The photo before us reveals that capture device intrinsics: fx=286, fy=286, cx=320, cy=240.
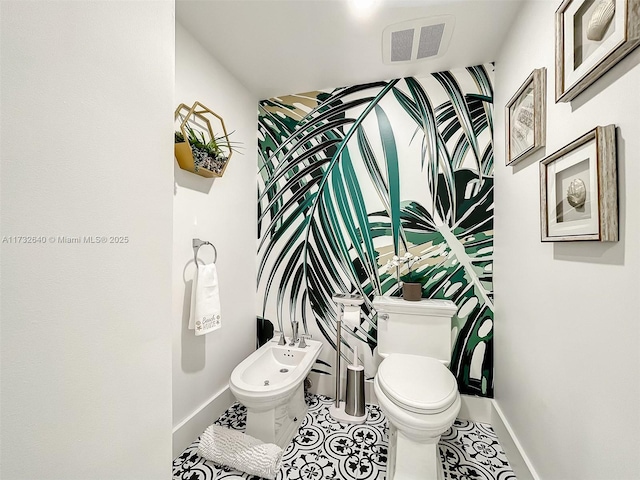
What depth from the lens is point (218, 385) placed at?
1913 millimetres

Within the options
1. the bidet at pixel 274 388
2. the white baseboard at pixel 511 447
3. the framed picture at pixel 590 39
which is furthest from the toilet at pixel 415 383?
the framed picture at pixel 590 39

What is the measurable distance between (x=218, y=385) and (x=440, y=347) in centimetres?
146

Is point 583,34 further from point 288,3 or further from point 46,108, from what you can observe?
point 46,108

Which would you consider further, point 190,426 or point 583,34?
point 190,426

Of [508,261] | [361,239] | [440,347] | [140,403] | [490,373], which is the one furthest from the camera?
[361,239]

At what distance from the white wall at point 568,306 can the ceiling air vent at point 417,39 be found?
1.15 ft

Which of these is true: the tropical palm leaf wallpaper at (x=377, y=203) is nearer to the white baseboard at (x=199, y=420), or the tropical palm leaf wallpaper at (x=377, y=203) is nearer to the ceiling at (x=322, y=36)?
the ceiling at (x=322, y=36)

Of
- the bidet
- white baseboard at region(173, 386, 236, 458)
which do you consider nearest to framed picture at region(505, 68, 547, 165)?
the bidet

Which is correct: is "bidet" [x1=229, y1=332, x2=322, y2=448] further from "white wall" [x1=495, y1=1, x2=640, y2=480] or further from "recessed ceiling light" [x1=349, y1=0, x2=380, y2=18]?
"recessed ceiling light" [x1=349, y1=0, x2=380, y2=18]

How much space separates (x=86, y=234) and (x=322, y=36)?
5.65 ft

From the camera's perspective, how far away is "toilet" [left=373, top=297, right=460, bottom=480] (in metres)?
1.28

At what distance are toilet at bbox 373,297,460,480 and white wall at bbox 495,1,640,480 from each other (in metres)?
0.35

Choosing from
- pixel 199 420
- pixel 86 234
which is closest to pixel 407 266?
pixel 199 420

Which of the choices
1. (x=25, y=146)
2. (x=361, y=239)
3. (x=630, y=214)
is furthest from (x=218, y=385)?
(x=630, y=214)
